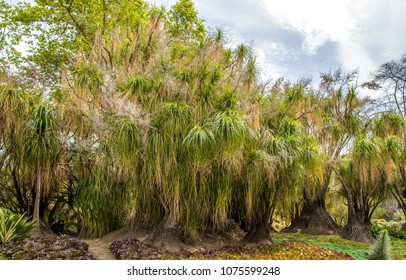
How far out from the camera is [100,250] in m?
6.15

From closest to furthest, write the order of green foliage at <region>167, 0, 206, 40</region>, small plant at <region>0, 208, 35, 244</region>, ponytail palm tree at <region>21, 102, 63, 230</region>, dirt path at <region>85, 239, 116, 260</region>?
1. small plant at <region>0, 208, 35, 244</region>
2. dirt path at <region>85, 239, 116, 260</region>
3. ponytail palm tree at <region>21, 102, 63, 230</region>
4. green foliage at <region>167, 0, 206, 40</region>

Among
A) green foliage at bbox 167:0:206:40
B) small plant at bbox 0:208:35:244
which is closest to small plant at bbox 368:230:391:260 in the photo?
small plant at bbox 0:208:35:244

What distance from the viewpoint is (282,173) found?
6.12 m

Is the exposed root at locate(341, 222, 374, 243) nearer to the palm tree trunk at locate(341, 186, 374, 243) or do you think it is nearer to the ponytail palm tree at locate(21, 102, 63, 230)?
the palm tree trunk at locate(341, 186, 374, 243)

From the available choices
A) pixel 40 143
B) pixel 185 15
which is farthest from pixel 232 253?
pixel 185 15

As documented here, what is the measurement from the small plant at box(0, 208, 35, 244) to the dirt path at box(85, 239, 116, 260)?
122 centimetres

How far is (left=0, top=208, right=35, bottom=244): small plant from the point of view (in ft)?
17.9

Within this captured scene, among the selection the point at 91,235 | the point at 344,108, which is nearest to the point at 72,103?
the point at 91,235

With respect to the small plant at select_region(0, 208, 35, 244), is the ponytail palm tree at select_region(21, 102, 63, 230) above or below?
above

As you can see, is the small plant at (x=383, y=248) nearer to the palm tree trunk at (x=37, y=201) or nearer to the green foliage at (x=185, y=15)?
the palm tree trunk at (x=37, y=201)

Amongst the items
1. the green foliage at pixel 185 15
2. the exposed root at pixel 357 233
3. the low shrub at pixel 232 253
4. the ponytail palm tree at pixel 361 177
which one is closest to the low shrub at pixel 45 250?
the low shrub at pixel 232 253

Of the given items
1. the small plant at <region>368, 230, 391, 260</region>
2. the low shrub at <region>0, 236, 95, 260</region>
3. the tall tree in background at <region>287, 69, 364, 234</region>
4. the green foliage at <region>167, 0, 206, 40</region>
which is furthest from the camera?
the green foliage at <region>167, 0, 206, 40</region>

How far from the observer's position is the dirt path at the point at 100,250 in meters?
5.69
